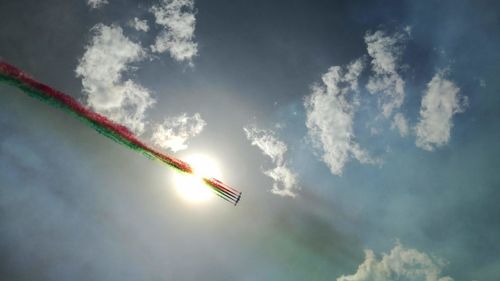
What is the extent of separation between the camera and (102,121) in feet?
129

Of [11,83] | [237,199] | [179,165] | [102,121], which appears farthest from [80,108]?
[237,199]

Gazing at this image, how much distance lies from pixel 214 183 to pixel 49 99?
21962mm

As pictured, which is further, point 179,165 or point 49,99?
point 179,165

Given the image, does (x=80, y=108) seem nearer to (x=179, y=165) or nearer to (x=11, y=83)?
(x=11, y=83)

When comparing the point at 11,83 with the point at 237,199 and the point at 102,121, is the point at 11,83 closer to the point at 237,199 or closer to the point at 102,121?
the point at 102,121

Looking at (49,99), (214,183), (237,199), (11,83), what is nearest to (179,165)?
(214,183)

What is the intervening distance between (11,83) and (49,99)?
402 cm

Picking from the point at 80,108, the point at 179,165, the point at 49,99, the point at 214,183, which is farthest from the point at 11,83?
the point at 214,183

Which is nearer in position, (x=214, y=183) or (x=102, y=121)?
(x=102, y=121)

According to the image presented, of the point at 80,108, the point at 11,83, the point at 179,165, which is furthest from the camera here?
the point at 179,165

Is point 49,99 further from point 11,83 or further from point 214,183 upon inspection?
point 214,183

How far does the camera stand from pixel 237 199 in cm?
4297

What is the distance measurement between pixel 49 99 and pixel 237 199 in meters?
25.4

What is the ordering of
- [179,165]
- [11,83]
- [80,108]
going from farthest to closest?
[179,165], [80,108], [11,83]
